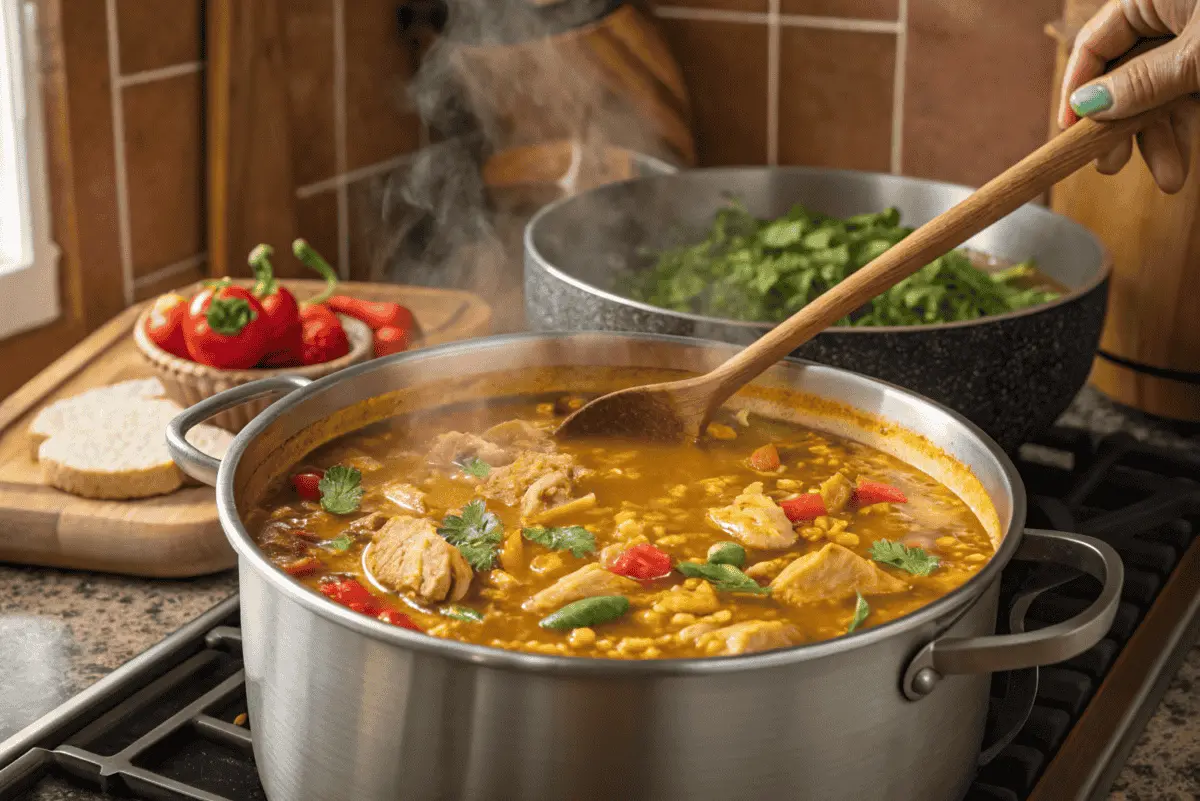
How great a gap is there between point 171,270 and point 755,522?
1618 millimetres

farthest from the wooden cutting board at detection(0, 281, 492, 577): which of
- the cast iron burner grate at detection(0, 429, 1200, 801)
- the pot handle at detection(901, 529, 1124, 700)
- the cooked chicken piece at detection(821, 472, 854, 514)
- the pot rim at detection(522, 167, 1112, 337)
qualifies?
the pot handle at detection(901, 529, 1124, 700)

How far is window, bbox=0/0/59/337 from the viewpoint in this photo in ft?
7.33

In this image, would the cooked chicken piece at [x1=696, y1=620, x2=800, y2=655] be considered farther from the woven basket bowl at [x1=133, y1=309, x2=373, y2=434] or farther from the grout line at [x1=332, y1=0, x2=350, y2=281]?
the grout line at [x1=332, y1=0, x2=350, y2=281]

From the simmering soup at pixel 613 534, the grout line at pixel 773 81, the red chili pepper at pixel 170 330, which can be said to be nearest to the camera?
the simmering soup at pixel 613 534

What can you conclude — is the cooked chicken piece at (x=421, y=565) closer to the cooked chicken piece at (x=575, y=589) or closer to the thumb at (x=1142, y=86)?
the cooked chicken piece at (x=575, y=589)

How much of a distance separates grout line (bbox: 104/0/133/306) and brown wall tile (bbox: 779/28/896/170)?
4.77ft

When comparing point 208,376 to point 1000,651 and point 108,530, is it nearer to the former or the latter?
point 108,530

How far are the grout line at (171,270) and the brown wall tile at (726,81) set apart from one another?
119cm

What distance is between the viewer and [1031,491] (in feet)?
6.46

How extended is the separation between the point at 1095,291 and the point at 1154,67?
1.21 feet

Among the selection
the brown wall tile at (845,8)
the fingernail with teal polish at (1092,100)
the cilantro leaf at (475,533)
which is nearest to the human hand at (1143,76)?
the fingernail with teal polish at (1092,100)

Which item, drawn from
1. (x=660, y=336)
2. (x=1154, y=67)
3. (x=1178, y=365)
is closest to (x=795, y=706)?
(x=660, y=336)

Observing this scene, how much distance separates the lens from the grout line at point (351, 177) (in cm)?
290

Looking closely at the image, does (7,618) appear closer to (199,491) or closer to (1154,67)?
(199,491)
